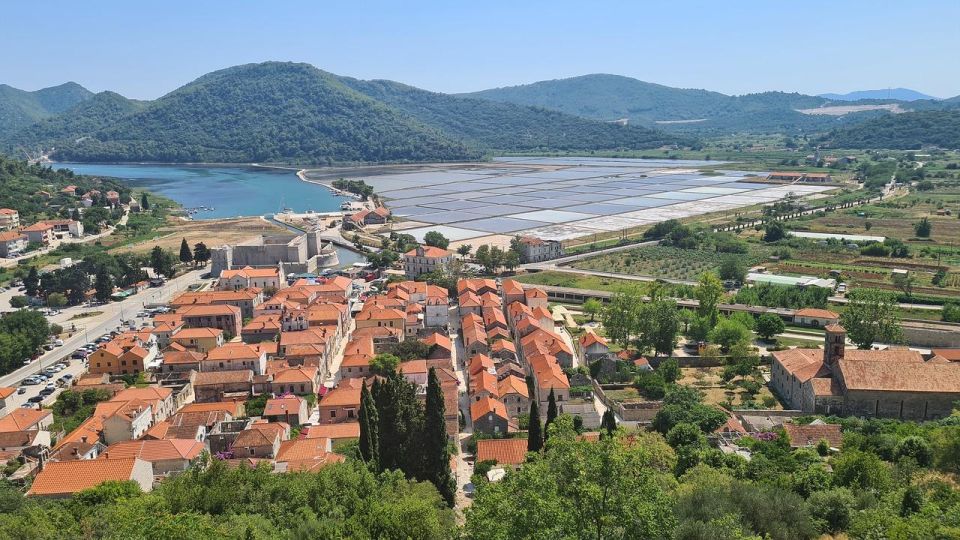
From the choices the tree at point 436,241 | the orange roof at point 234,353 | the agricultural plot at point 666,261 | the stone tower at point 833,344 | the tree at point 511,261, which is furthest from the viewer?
the tree at point 436,241

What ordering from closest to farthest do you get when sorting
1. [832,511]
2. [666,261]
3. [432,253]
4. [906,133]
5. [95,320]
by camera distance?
[832,511], [95,320], [432,253], [666,261], [906,133]

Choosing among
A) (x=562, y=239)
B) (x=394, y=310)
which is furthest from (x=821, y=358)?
(x=562, y=239)

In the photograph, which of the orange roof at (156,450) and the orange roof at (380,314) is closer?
the orange roof at (156,450)

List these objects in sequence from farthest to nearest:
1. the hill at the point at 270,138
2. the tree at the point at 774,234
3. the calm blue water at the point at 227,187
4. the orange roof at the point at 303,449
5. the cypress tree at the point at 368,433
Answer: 1. the hill at the point at 270,138
2. the calm blue water at the point at 227,187
3. the tree at the point at 774,234
4. the orange roof at the point at 303,449
5. the cypress tree at the point at 368,433

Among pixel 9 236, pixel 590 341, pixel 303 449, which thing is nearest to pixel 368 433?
pixel 303 449

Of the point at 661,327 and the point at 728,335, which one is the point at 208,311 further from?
the point at 728,335

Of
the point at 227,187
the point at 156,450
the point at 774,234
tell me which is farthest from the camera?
the point at 227,187

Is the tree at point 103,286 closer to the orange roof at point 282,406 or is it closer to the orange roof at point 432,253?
the orange roof at point 432,253

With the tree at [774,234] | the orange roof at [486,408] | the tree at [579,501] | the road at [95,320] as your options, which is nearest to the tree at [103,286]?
the road at [95,320]

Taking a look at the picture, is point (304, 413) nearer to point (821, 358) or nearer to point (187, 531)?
point (187, 531)
